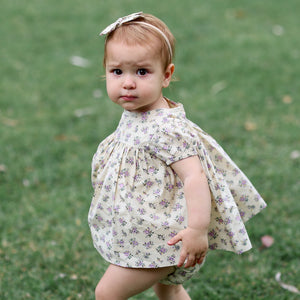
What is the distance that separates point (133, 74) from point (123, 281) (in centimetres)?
78

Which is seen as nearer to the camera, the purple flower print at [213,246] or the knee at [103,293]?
the knee at [103,293]

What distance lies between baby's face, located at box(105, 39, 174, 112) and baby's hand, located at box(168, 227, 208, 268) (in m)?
0.50

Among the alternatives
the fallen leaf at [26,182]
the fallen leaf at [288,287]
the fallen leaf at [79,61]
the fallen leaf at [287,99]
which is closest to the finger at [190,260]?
the fallen leaf at [288,287]

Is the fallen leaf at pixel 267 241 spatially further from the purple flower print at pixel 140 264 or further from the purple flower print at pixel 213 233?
the purple flower print at pixel 140 264

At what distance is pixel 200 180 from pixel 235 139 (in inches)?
103


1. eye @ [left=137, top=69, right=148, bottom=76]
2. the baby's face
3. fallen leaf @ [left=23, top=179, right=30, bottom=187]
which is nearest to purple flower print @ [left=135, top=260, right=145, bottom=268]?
the baby's face

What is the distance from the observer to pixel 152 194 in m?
1.95

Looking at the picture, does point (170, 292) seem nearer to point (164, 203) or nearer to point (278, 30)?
point (164, 203)

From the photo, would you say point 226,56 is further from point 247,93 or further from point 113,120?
point 113,120

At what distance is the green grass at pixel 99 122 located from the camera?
2.95 meters

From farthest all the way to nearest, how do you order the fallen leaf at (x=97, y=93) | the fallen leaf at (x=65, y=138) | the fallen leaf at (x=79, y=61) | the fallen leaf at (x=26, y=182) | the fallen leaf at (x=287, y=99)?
the fallen leaf at (x=79, y=61)
the fallen leaf at (x=97, y=93)
the fallen leaf at (x=287, y=99)
the fallen leaf at (x=65, y=138)
the fallen leaf at (x=26, y=182)

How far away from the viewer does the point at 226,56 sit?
612 cm

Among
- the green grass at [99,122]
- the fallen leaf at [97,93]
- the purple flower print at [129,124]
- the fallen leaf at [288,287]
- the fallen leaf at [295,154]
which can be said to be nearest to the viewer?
the purple flower print at [129,124]

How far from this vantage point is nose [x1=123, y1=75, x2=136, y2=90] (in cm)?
191
